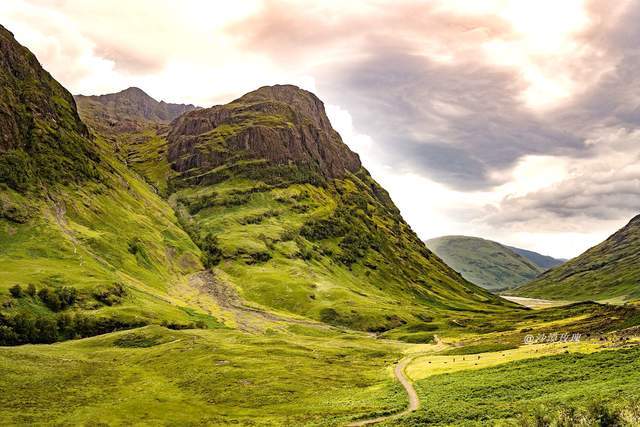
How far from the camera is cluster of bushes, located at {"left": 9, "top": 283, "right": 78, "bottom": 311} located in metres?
142

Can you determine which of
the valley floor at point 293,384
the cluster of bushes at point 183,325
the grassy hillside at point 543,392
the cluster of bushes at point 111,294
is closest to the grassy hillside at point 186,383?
the valley floor at point 293,384

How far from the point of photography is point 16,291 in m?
141

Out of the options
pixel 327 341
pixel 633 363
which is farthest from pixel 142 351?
pixel 633 363

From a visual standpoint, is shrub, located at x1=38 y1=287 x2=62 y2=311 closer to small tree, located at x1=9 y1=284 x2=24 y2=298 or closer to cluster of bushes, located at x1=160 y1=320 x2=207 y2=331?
small tree, located at x1=9 y1=284 x2=24 y2=298

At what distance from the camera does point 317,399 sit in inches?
3132

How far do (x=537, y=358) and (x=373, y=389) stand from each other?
99.1ft

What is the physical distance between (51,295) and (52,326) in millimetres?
17236

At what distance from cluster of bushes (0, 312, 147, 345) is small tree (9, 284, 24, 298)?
31.5ft

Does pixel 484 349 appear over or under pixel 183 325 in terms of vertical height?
under

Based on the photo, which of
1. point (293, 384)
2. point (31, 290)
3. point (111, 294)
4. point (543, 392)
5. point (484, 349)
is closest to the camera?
point (543, 392)

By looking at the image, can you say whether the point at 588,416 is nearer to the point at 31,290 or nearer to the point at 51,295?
the point at 51,295

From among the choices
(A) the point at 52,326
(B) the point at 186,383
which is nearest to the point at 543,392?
(B) the point at 186,383

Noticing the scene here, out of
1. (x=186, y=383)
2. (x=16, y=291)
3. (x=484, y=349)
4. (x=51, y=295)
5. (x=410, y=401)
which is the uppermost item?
(x=16, y=291)

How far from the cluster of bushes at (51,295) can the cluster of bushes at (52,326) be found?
719cm
